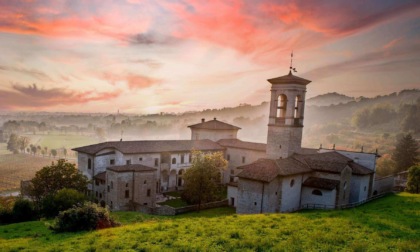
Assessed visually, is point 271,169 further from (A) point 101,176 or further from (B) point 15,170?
(B) point 15,170

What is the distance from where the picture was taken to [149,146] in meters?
46.4

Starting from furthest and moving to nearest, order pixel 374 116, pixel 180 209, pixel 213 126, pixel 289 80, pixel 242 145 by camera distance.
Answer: pixel 374 116, pixel 213 126, pixel 242 145, pixel 289 80, pixel 180 209

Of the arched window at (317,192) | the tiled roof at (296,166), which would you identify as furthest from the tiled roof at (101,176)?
the arched window at (317,192)

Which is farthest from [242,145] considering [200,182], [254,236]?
[254,236]

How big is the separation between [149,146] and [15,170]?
207 feet

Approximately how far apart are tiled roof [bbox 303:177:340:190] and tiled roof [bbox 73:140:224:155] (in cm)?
2196

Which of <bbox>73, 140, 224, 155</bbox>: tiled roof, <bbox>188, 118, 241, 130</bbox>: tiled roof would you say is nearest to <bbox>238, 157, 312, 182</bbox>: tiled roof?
<bbox>73, 140, 224, 155</bbox>: tiled roof

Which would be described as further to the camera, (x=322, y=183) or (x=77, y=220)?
(x=322, y=183)

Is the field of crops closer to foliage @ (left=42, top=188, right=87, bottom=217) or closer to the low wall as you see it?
foliage @ (left=42, top=188, right=87, bottom=217)

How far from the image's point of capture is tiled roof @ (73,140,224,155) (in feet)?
141

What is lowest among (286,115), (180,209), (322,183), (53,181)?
(180,209)

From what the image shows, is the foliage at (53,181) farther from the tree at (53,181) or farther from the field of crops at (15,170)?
the field of crops at (15,170)

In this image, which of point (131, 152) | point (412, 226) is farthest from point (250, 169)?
point (131, 152)

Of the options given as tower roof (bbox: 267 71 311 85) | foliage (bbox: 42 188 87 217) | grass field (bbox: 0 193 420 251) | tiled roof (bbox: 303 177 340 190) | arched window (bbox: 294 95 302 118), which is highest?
tower roof (bbox: 267 71 311 85)
